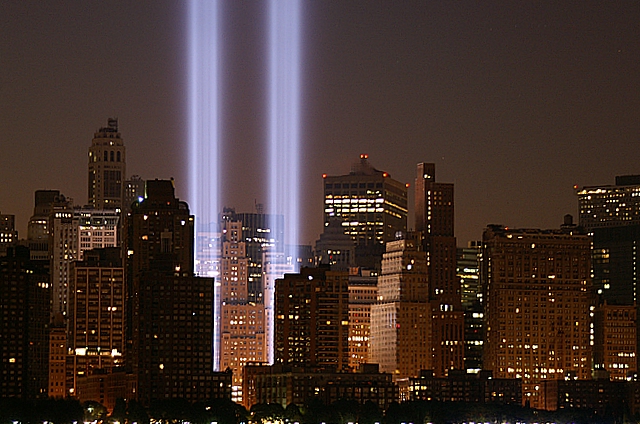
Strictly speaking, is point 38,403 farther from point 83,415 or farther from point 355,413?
point 355,413

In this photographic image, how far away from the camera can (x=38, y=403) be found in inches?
7111

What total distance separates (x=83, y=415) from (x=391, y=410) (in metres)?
27.1

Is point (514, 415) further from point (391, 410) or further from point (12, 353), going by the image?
point (12, 353)

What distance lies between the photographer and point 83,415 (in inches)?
7023

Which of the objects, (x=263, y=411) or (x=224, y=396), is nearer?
(x=263, y=411)

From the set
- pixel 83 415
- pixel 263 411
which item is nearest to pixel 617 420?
pixel 263 411

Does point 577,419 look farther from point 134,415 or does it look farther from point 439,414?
point 134,415

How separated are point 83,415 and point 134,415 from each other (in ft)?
15.2

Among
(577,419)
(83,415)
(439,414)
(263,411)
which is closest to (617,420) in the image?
(577,419)

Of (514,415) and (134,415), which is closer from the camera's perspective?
(134,415)

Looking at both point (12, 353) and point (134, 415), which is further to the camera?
point (12, 353)

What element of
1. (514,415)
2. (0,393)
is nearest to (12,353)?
(0,393)

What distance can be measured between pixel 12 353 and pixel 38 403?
62.2 feet

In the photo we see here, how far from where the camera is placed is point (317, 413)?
186 m
